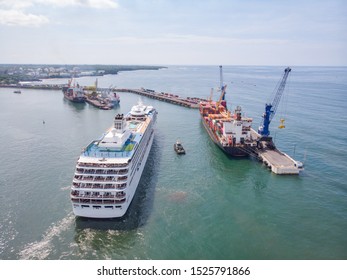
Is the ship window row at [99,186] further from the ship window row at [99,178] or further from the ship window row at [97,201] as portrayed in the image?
the ship window row at [97,201]

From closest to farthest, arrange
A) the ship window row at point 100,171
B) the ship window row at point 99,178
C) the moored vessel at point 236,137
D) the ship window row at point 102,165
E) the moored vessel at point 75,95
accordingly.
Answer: the ship window row at point 99,178
the ship window row at point 100,171
the ship window row at point 102,165
the moored vessel at point 236,137
the moored vessel at point 75,95

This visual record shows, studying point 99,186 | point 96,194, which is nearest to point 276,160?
point 99,186

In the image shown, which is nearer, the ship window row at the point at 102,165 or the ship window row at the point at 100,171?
the ship window row at the point at 100,171

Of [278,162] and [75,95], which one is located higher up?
[75,95]

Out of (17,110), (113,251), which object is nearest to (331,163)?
(113,251)

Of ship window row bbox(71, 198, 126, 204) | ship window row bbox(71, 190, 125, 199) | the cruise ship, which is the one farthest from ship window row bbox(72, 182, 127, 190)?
ship window row bbox(71, 198, 126, 204)

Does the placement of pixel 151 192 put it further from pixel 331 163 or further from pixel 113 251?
pixel 331 163

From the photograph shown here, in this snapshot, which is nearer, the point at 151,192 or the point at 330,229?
the point at 330,229

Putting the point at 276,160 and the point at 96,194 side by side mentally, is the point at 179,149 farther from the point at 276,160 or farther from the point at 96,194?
the point at 96,194

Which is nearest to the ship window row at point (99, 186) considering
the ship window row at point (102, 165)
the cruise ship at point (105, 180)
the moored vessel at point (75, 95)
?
the cruise ship at point (105, 180)

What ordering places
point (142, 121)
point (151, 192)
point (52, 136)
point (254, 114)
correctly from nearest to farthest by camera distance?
point (151, 192)
point (142, 121)
point (52, 136)
point (254, 114)

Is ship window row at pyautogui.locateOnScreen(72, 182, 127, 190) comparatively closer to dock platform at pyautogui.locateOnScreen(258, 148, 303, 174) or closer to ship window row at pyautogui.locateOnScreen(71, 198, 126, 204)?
ship window row at pyautogui.locateOnScreen(71, 198, 126, 204)
